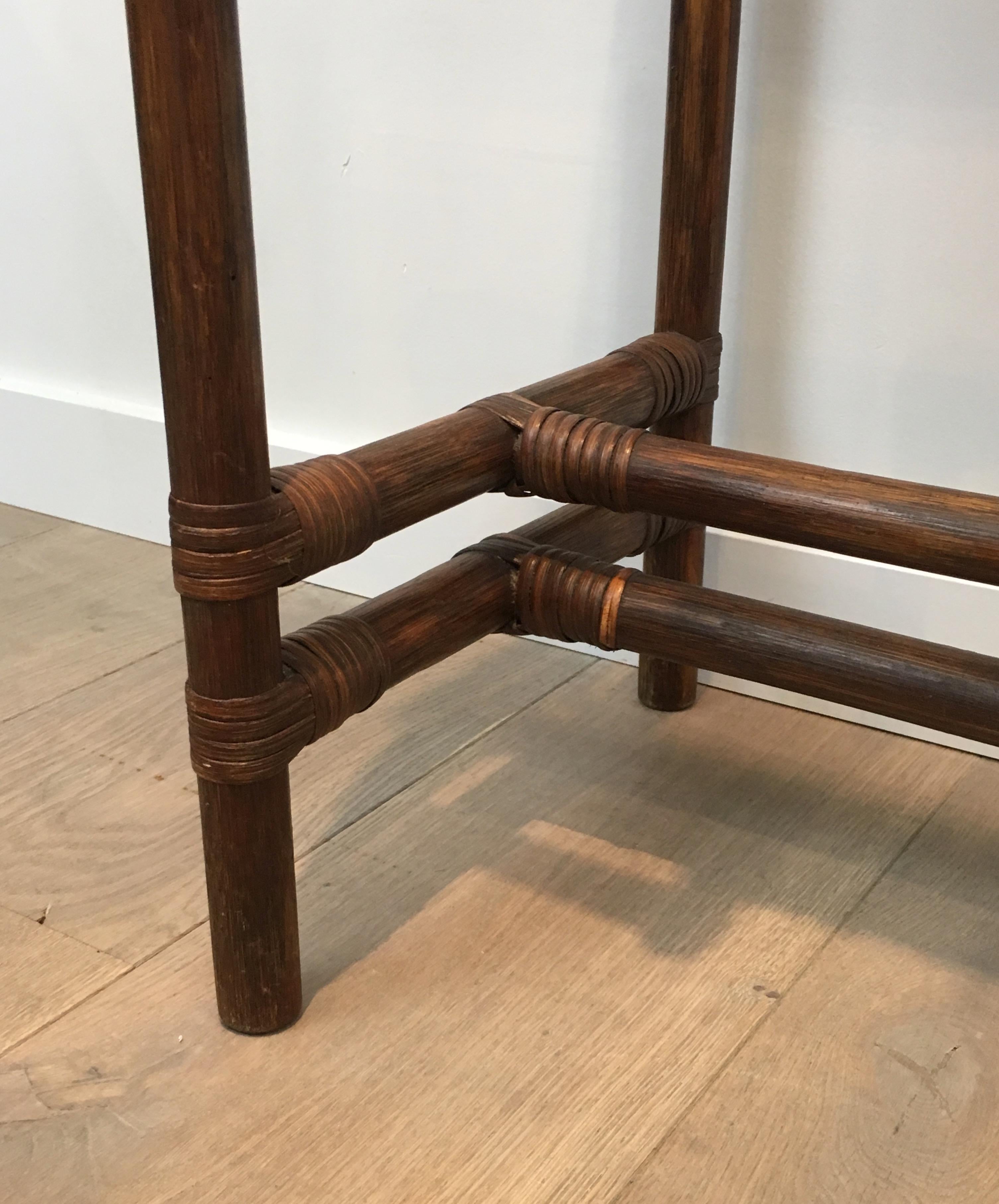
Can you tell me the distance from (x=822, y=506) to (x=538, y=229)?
47 centimetres

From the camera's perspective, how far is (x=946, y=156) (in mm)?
836

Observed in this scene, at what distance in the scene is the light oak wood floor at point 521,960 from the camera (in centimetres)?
59

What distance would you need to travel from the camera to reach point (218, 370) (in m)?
0.56

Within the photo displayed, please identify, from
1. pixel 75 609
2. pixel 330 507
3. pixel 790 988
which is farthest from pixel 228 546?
pixel 75 609

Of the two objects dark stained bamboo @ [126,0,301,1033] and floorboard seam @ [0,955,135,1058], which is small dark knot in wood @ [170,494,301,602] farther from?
floorboard seam @ [0,955,135,1058]

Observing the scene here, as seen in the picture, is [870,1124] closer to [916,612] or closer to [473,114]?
[916,612]

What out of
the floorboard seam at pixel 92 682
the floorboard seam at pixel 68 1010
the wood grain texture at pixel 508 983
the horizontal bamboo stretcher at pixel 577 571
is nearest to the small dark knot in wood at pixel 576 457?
the horizontal bamboo stretcher at pixel 577 571

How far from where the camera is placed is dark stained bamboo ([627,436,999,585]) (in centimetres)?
60

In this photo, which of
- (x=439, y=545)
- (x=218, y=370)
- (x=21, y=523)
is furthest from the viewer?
(x=21, y=523)

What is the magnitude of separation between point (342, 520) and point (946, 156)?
49cm

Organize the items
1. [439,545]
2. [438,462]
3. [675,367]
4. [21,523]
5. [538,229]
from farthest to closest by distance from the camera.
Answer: [21,523]
[439,545]
[538,229]
[675,367]
[438,462]

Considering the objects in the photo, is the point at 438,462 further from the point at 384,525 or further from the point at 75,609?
the point at 75,609

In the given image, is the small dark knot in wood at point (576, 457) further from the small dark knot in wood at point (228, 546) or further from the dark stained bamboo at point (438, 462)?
the small dark knot in wood at point (228, 546)

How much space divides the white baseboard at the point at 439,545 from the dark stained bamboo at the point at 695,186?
0.09m
